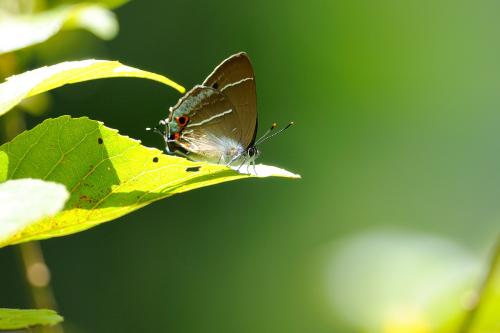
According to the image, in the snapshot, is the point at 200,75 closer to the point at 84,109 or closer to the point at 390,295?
the point at 84,109

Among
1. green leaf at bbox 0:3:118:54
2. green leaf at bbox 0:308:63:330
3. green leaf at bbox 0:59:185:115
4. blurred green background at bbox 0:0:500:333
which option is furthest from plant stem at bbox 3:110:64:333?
blurred green background at bbox 0:0:500:333

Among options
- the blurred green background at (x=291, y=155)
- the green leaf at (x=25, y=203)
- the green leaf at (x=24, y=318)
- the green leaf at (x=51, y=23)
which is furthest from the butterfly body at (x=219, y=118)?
the blurred green background at (x=291, y=155)

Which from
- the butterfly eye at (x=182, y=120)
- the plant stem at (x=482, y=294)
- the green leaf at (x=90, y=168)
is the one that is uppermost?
the butterfly eye at (x=182, y=120)

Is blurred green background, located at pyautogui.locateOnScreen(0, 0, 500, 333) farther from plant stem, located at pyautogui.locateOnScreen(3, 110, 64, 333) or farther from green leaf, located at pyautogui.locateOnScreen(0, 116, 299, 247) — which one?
green leaf, located at pyautogui.locateOnScreen(0, 116, 299, 247)

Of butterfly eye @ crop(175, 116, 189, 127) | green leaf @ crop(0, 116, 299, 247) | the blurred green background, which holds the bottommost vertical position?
green leaf @ crop(0, 116, 299, 247)

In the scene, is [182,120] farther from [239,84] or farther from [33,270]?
[33,270]

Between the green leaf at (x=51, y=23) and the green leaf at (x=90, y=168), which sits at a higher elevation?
the green leaf at (x=51, y=23)

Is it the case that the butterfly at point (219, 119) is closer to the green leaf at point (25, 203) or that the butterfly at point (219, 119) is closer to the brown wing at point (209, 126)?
the brown wing at point (209, 126)

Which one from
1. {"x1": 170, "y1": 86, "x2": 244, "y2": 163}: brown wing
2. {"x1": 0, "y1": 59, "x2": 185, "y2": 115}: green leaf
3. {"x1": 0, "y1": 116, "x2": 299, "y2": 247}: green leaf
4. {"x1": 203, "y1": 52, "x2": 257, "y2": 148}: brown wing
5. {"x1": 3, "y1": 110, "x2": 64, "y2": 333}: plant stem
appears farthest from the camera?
{"x1": 170, "y1": 86, "x2": 244, "y2": 163}: brown wing
